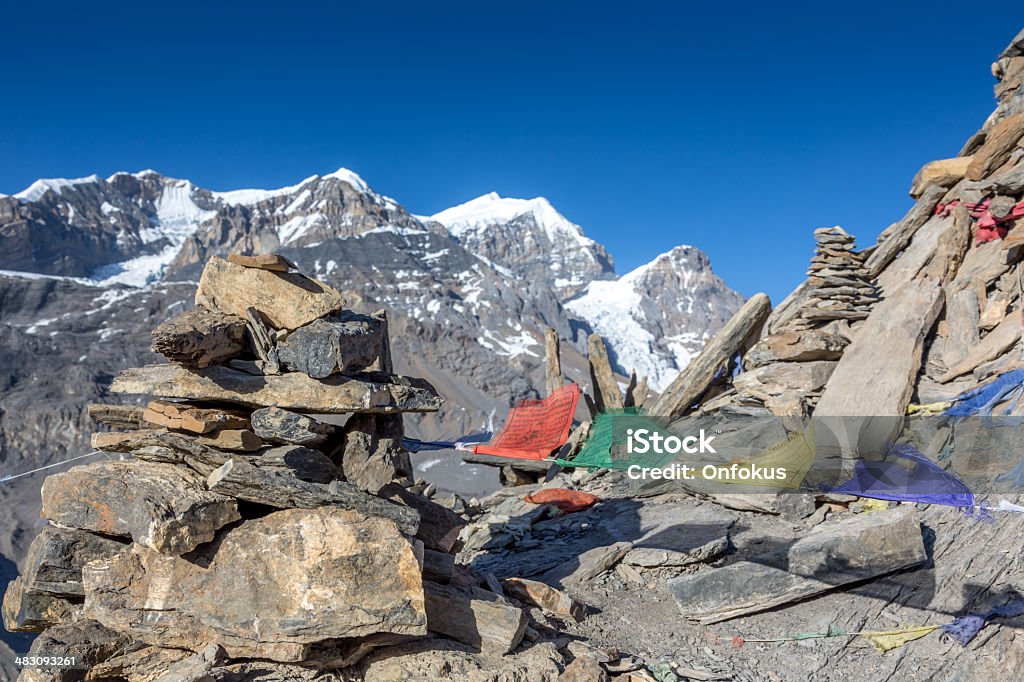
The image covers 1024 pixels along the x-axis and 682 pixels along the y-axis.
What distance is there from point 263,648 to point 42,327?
102 meters

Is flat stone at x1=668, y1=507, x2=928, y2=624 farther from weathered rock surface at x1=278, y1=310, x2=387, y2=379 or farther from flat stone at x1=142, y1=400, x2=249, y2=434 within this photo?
flat stone at x1=142, y1=400, x2=249, y2=434

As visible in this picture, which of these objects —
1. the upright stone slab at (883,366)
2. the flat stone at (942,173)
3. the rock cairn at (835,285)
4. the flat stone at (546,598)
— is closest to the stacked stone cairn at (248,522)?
the flat stone at (546,598)

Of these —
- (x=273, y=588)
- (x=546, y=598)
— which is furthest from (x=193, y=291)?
(x=273, y=588)

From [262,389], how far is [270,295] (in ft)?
2.66

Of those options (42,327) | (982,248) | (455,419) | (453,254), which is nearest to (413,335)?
(455,419)

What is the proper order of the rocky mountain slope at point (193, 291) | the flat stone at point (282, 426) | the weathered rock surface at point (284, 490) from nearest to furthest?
1. the weathered rock surface at point (284, 490)
2. the flat stone at point (282, 426)
3. the rocky mountain slope at point (193, 291)

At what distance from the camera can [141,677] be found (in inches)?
173

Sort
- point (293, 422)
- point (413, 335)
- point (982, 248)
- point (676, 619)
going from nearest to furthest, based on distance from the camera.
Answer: point (293, 422) → point (676, 619) → point (982, 248) → point (413, 335)

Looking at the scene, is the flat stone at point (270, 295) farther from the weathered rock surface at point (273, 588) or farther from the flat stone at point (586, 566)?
the flat stone at point (586, 566)

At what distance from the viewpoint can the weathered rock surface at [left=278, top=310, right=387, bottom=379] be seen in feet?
16.2

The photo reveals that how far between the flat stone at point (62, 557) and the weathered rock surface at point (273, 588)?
287mm

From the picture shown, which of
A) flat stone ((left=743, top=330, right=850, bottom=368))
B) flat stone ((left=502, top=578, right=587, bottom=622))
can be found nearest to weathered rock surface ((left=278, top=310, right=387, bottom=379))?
flat stone ((left=502, top=578, right=587, bottom=622))

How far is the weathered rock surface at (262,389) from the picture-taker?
500 centimetres

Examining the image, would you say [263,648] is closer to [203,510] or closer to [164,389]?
[203,510]
